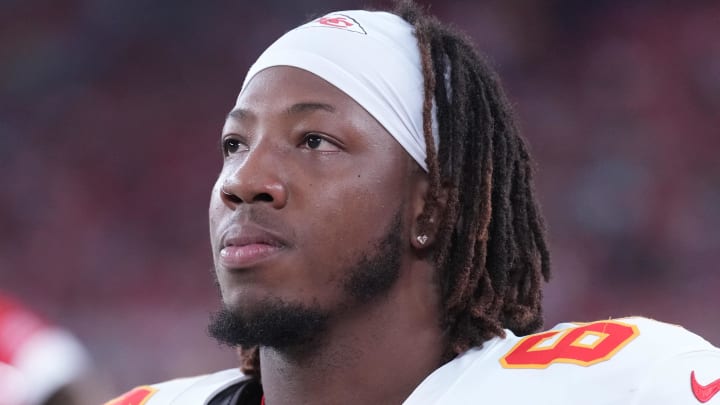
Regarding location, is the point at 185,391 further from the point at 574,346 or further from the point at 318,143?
the point at 574,346

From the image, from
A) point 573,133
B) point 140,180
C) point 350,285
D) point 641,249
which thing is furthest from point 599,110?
point 350,285

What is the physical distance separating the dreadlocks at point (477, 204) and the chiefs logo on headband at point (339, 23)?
0.41ft

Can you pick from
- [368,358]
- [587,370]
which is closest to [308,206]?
[368,358]

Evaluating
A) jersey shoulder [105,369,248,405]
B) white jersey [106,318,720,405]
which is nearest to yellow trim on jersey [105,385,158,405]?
jersey shoulder [105,369,248,405]

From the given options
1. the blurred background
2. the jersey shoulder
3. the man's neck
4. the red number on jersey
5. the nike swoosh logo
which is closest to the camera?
the nike swoosh logo

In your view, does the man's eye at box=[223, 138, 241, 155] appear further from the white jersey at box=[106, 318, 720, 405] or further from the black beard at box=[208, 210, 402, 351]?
the white jersey at box=[106, 318, 720, 405]

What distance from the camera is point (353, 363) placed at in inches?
74.9

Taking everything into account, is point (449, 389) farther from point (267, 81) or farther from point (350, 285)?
point (267, 81)

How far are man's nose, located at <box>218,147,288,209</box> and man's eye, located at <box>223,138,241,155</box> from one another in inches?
4.8

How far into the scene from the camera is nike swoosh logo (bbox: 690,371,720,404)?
5.49ft

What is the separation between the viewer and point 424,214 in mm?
1960

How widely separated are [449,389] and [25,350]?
3.65 feet

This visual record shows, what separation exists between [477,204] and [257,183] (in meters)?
0.42

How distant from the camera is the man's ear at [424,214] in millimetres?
1958
